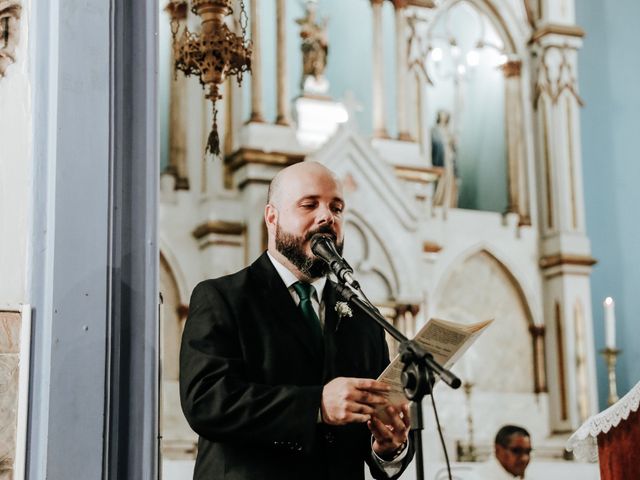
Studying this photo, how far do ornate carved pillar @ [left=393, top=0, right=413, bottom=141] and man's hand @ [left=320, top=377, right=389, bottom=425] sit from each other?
6450mm

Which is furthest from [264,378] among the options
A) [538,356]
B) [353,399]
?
[538,356]

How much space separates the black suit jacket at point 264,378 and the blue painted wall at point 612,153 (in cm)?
708

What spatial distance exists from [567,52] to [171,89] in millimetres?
3887

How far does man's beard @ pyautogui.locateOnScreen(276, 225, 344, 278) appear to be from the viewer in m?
2.64

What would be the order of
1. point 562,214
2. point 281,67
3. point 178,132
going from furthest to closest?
point 562,214 → point 281,67 → point 178,132

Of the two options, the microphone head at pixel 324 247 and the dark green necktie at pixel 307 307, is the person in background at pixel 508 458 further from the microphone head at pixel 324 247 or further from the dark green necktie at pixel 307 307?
the microphone head at pixel 324 247

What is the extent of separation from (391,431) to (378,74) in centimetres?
643

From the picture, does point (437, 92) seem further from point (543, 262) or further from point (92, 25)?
point (92, 25)

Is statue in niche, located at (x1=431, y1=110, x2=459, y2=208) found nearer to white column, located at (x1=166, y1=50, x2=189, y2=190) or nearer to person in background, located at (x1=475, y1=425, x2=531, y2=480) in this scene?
white column, located at (x1=166, y1=50, x2=189, y2=190)

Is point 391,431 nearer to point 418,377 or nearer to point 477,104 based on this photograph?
point 418,377

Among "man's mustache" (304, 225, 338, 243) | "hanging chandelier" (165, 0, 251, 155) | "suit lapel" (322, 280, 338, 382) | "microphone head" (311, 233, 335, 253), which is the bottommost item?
"suit lapel" (322, 280, 338, 382)

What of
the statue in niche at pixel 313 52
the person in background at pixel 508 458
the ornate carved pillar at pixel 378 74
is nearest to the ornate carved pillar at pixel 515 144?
the ornate carved pillar at pixel 378 74

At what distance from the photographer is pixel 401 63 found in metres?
8.77

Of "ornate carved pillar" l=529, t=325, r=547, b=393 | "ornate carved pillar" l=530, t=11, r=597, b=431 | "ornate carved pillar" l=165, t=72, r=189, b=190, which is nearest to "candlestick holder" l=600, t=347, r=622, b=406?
"ornate carved pillar" l=530, t=11, r=597, b=431
